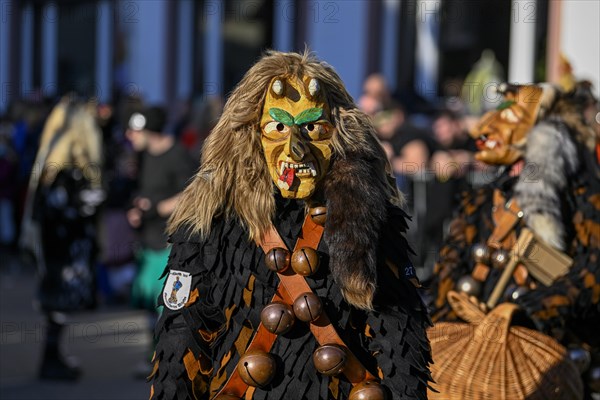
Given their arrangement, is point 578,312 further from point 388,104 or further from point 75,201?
point 388,104

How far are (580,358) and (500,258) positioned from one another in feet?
1.80

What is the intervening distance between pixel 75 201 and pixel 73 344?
1612 millimetres

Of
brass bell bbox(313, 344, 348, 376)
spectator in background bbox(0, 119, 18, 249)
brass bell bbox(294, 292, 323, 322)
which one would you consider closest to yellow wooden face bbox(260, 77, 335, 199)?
brass bell bbox(294, 292, 323, 322)

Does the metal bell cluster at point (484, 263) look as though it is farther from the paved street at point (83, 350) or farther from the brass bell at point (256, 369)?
the paved street at point (83, 350)

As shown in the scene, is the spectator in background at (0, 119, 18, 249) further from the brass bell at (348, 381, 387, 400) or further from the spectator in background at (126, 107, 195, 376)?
the brass bell at (348, 381, 387, 400)

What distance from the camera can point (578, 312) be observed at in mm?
4711

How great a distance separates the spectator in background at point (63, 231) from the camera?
7418 mm

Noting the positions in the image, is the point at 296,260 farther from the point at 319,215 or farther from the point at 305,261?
the point at 319,215

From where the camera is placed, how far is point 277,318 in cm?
317

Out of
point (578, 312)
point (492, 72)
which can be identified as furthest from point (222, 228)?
point (492, 72)

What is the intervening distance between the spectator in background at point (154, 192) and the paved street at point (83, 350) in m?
0.35

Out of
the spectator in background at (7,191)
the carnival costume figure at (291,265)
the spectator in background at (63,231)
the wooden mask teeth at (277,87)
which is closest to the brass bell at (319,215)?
the carnival costume figure at (291,265)

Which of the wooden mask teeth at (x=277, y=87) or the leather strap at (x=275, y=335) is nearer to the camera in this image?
the leather strap at (x=275, y=335)

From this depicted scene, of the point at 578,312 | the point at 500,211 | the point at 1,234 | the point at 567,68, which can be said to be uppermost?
the point at 567,68
